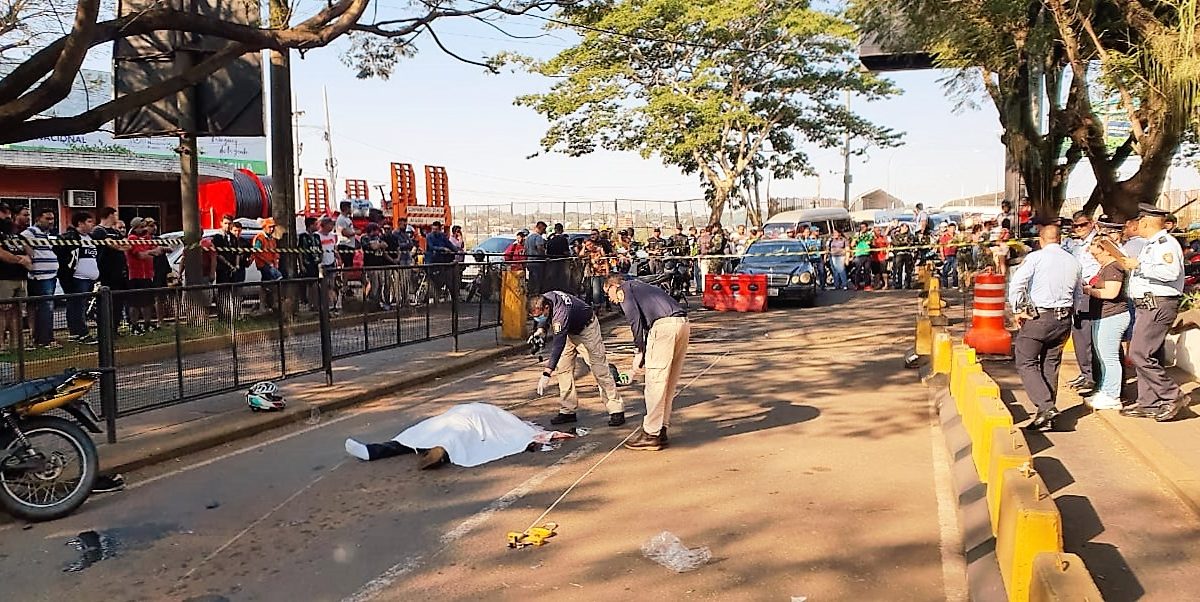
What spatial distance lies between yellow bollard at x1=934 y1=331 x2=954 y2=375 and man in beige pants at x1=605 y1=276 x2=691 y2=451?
3159mm

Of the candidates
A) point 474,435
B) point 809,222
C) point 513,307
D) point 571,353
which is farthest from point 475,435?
point 809,222

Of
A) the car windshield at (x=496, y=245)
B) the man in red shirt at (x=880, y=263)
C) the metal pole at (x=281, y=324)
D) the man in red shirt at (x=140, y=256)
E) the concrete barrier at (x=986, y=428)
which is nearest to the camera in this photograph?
the concrete barrier at (x=986, y=428)

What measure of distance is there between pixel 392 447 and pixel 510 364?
19.0ft

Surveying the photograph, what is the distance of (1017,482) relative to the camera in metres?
4.86

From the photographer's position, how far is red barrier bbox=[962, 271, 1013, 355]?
12320 millimetres

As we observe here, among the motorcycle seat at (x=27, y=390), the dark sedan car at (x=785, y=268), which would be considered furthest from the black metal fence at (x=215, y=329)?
the dark sedan car at (x=785, y=268)

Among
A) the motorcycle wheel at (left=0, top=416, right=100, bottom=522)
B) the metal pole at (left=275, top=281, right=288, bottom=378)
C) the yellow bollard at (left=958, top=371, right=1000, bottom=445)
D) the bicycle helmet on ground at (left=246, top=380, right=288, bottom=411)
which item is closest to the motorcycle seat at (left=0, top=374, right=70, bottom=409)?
the motorcycle wheel at (left=0, top=416, right=100, bottom=522)

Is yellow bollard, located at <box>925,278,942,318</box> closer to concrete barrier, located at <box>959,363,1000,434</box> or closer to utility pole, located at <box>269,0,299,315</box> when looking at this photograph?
concrete barrier, located at <box>959,363,1000,434</box>

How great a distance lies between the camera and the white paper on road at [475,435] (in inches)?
309

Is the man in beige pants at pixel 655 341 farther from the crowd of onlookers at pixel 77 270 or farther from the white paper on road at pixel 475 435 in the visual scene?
the crowd of onlookers at pixel 77 270

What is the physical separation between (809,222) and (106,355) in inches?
1118

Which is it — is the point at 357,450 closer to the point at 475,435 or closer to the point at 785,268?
the point at 475,435

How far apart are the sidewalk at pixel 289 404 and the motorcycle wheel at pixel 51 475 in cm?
85

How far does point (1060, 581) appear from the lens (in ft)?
12.1
